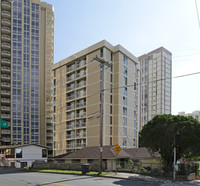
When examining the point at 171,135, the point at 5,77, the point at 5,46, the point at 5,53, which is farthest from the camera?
the point at 5,46

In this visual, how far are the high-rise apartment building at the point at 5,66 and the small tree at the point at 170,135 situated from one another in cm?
5906

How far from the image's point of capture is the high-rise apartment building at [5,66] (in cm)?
7344

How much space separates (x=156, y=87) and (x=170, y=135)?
78546 millimetres

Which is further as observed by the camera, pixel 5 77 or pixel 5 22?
pixel 5 22

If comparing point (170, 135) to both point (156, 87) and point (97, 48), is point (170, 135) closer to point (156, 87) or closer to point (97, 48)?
point (97, 48)

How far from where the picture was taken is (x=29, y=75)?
81.9m

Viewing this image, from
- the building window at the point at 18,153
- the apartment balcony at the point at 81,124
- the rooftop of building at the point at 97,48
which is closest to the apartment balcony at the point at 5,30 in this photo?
the rooftop of building at the point at 97,48

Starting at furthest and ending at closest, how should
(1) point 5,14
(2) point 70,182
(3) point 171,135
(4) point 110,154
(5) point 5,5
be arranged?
(5) point 5,5
(1) point 5,14
(4) point 110,154
(3) point 171,135
(2) point 70,182

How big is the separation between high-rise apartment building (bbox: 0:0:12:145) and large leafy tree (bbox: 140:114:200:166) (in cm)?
5906

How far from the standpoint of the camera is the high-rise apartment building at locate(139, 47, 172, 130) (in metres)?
97.4

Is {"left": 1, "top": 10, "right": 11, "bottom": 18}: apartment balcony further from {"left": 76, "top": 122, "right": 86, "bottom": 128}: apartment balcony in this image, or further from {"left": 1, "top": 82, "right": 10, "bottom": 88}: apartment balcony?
{"left": 76, "top": 122, "right": 86, "bottom": 128}: apartment balcony

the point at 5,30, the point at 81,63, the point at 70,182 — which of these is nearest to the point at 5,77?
the point at 5,30

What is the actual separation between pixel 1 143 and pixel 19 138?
17.8 ft

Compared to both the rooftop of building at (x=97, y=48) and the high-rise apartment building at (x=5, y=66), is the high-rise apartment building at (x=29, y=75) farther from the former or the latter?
the rooftop of building at (x=97, y=48)
